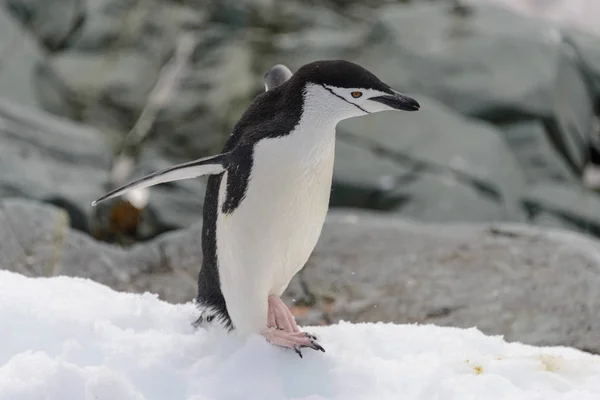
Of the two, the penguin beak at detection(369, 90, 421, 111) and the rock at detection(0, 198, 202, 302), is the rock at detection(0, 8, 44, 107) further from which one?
the penguin beak at detection(369, 90, 421, 111)

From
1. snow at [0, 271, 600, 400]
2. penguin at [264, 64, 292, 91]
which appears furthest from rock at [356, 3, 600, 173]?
snow at [0, 271, 600, 400]

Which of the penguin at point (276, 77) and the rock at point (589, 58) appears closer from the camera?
the penguin at point (276, 77)

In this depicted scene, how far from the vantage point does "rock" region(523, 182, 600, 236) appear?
4320mm

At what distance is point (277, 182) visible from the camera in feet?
3.36

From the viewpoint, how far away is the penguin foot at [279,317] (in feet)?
3.67

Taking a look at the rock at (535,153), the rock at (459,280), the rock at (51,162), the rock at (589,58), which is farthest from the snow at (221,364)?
the rock at (589,58)

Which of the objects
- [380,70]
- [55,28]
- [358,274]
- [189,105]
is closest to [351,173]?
[380,70]

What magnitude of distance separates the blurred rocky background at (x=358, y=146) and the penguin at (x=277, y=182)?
87 centimetres

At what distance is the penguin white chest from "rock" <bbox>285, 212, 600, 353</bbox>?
858 millimetres

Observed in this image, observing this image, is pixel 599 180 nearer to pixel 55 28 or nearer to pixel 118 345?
pixel 55 28

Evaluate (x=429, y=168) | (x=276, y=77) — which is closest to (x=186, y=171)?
(x=276, y=77)

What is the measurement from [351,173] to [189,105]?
141 cm

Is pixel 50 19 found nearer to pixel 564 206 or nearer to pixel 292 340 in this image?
pixel 564 206

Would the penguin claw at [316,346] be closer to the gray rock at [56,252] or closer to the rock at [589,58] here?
the gray rock at [56,252]
